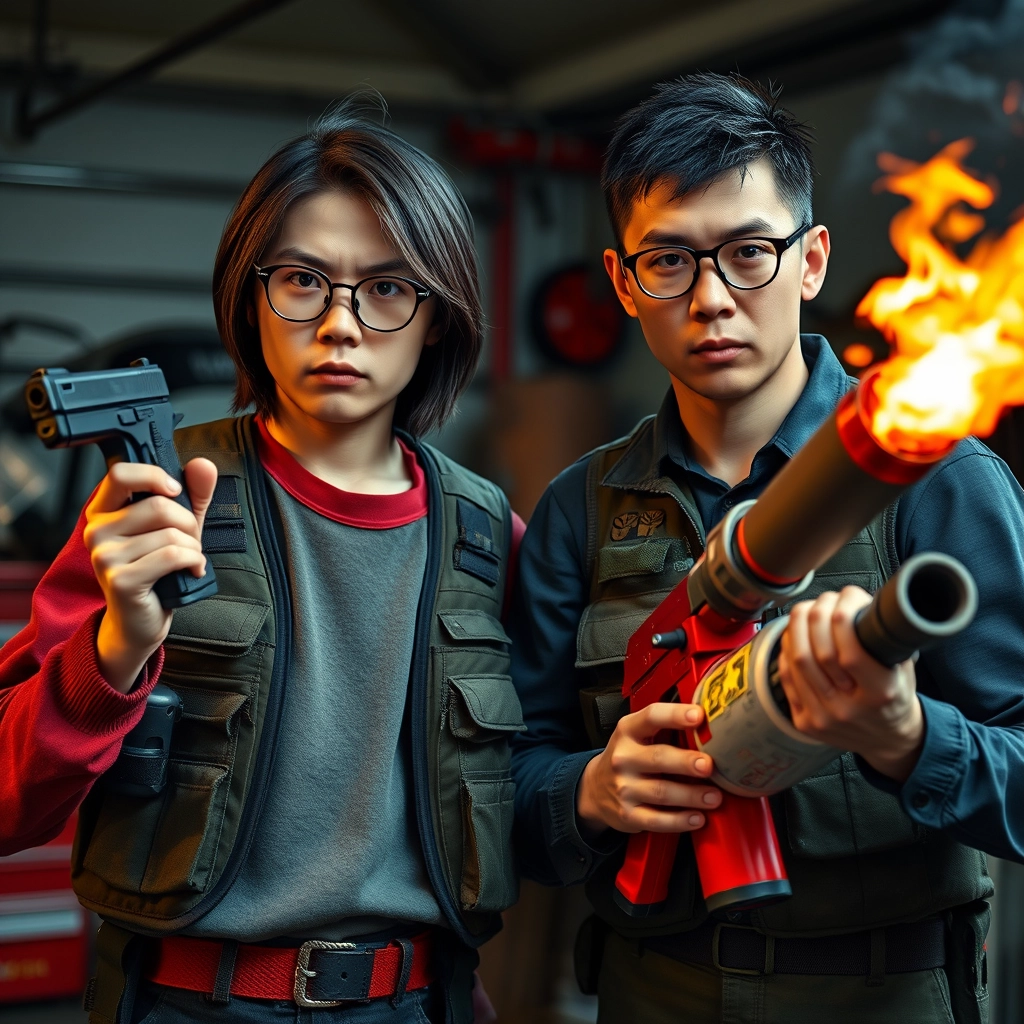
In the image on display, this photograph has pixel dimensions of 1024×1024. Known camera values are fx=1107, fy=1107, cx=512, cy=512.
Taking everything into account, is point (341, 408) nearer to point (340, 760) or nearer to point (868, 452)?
point (340, 760)

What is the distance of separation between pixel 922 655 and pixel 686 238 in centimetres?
51

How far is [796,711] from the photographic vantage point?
0.90m

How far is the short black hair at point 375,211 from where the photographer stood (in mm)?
1271

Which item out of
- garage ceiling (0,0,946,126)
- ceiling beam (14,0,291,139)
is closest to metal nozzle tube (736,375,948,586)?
ceiling beam (14,0,291,139)

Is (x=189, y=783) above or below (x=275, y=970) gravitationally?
above

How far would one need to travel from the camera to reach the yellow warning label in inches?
38.2

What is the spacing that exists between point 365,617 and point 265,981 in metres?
0.38

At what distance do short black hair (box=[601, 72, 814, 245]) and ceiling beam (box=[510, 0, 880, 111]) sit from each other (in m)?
2.73

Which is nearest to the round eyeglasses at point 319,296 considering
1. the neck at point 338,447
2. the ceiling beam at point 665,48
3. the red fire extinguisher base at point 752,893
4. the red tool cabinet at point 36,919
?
the neck at point 338,447

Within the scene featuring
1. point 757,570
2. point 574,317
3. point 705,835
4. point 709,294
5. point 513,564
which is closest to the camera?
point 757,570

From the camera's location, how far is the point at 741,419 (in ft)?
4.14

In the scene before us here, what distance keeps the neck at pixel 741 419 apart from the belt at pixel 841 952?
1.61 feet

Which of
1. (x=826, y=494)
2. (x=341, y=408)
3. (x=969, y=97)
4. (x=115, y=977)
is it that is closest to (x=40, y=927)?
(x=115, y=977)

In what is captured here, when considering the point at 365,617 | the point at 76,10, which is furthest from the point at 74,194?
the point at 365,617
